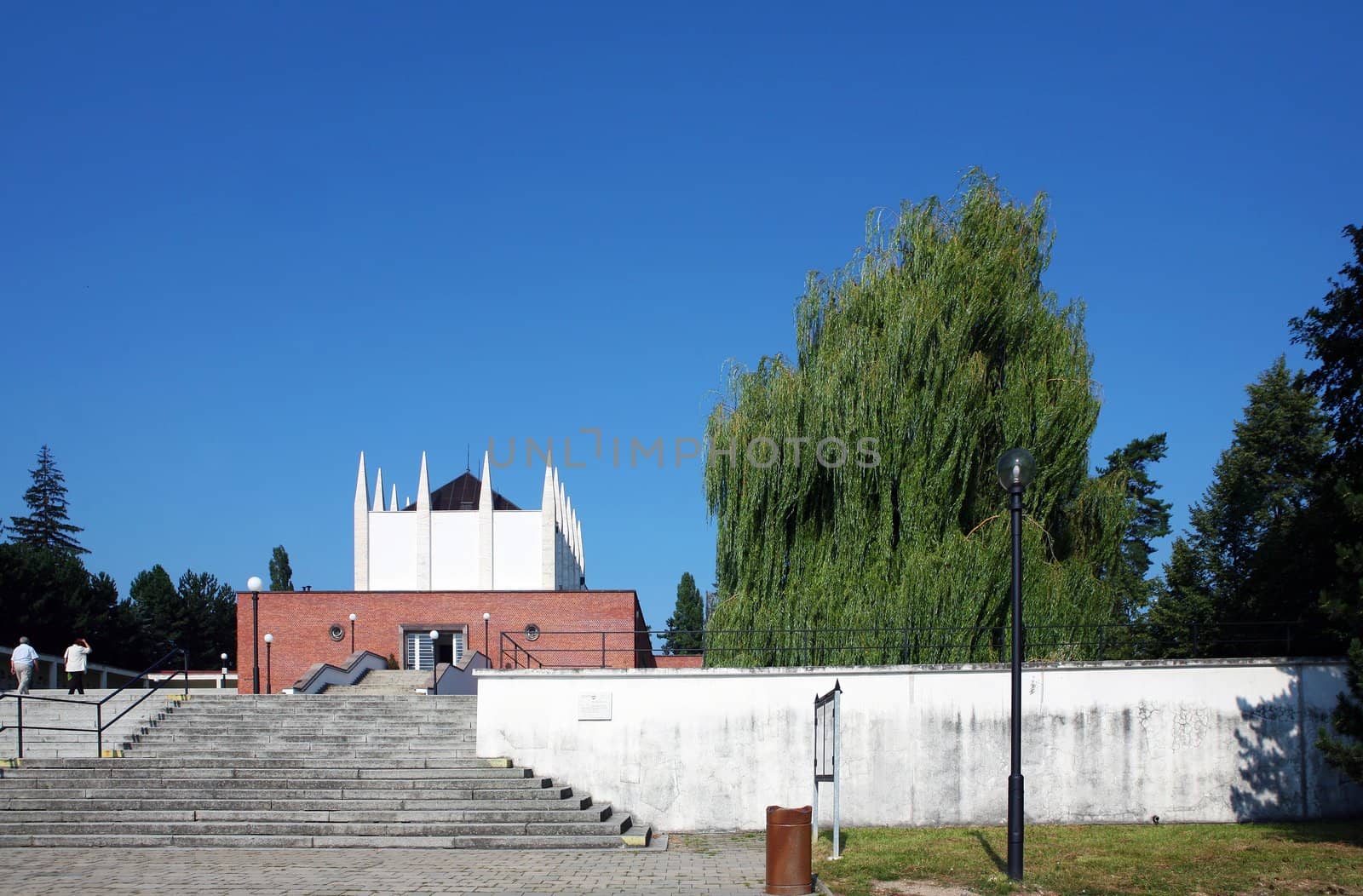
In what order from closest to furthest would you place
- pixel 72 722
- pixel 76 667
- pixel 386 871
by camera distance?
pixel 386 871, pixel 72 722, pixel 76 667

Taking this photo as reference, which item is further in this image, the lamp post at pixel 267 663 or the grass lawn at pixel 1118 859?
the lamp post at pixel 267 663

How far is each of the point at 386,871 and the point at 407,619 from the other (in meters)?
25.1

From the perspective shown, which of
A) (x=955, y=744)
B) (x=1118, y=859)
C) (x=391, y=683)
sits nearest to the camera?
(x=1118, y=859)

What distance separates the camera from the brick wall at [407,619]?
37.5 m

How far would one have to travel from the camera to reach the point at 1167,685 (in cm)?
1784

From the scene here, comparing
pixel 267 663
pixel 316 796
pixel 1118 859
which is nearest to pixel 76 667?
pixel 316 796

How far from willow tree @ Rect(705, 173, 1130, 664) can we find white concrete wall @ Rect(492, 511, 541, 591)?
1257 inches

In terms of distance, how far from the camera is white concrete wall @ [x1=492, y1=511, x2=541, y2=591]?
5284 cm

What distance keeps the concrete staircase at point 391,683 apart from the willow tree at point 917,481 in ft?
41.0

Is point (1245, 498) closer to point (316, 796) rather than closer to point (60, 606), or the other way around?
point (316, 796)

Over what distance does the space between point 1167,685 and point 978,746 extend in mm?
2969

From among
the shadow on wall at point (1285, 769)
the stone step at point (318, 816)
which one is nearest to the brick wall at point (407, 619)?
the stone step at point (318, 816)

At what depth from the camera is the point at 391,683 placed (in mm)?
31891

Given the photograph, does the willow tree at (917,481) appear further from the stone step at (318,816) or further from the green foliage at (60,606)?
the green foliage at (60,606)
